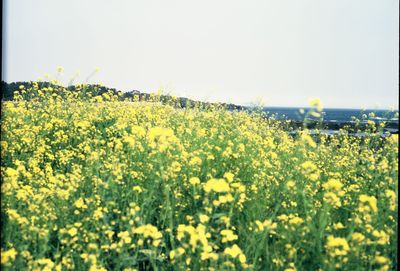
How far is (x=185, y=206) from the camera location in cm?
389

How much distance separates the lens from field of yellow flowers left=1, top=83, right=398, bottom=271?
2.86 metres

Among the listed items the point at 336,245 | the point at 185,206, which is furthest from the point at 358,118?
the point at 336,245

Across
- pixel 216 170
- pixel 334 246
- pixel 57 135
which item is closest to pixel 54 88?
pixel 57 135

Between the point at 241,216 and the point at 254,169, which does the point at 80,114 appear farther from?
the point at 241,216

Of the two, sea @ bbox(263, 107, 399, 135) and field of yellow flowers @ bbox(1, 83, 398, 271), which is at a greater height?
sea @ bbox(263, 107, 399, 135)

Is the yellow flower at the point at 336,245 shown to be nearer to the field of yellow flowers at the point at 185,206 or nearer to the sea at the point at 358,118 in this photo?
the field of yellow flowers at the point at 185,206

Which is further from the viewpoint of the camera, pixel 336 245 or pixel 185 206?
pixel 185 206

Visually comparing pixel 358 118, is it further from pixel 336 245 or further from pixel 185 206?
pixel 336 245

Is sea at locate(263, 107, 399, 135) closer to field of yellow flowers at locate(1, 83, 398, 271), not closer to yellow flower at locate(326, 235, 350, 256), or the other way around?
field of yellow flowers at locate(1, 83, 398, 271)

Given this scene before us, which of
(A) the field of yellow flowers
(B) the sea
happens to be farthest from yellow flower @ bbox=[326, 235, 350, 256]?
(B) the sea

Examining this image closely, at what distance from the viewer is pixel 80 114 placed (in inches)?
304

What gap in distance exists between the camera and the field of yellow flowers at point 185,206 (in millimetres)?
2861

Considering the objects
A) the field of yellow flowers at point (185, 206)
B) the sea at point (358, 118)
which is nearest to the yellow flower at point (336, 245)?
the field of yellow flowers at point (185, 206)

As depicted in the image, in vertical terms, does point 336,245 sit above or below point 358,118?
below
